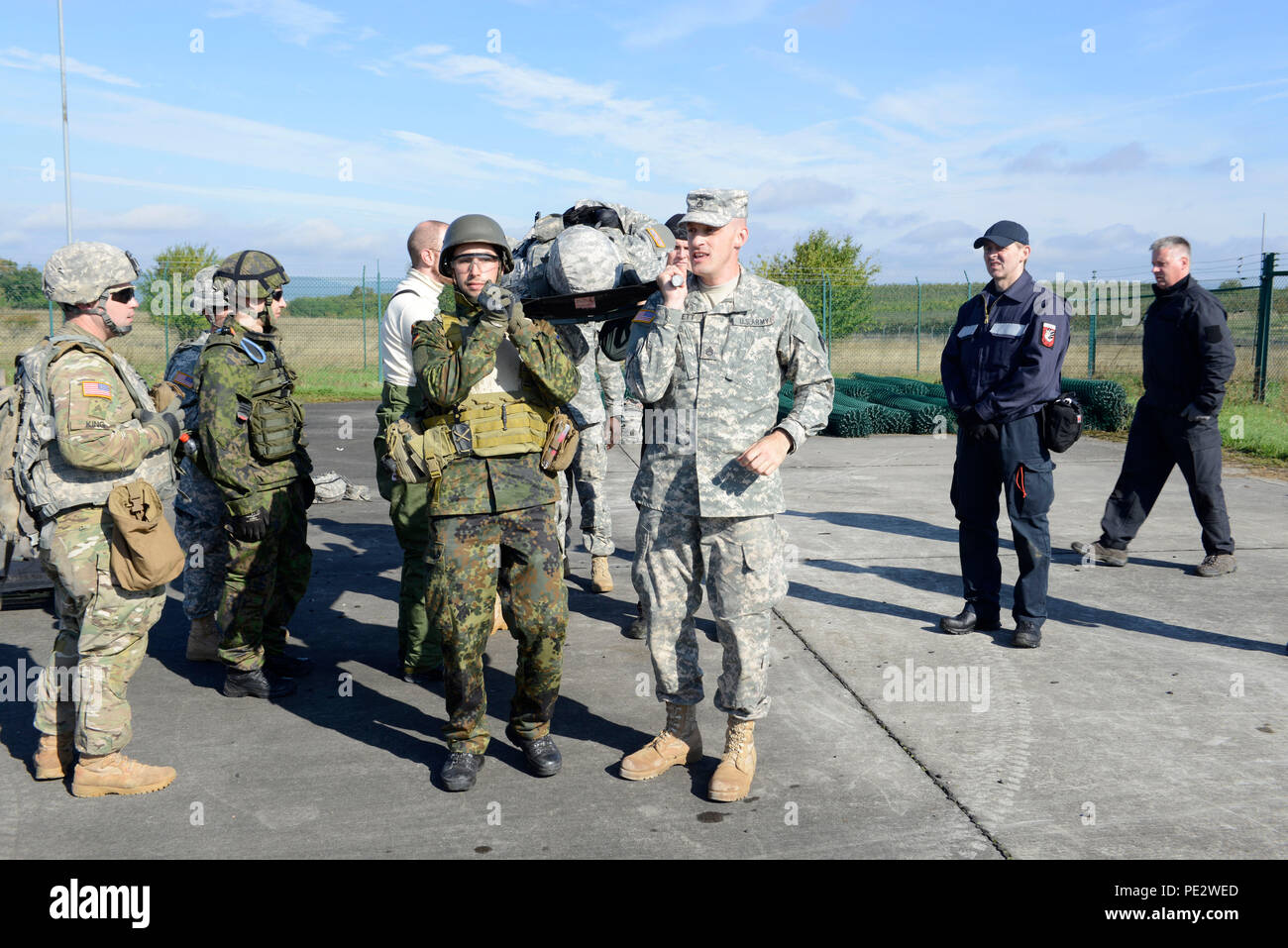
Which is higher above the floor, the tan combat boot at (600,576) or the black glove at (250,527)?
the black glove at (250,527)

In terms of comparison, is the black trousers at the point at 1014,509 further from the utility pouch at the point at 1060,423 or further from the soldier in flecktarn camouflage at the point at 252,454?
the soldier in flecktarn camouflage at the point at 252,454

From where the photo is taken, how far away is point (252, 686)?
4289 mm

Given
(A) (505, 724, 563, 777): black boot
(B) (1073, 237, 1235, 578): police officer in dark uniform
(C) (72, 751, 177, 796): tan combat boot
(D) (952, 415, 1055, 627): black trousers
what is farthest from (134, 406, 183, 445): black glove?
(B) (1073, 237, 1235, 578): police officer in dark uniform

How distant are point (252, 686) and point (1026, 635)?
12.2 feet

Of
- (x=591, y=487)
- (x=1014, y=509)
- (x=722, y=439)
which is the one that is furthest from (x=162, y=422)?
(x=1014, y=509)

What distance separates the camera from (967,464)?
5.14 meters

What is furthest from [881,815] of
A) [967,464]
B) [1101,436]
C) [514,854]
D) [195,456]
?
[1101,436]

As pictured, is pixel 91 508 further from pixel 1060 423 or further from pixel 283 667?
pixel 1060 423

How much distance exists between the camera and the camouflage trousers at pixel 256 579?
166 inches

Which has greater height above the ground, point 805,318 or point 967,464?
point 805,318

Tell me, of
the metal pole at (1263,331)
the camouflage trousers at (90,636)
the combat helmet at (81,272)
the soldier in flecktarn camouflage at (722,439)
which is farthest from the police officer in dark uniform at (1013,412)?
the metal pole at (1263,331)

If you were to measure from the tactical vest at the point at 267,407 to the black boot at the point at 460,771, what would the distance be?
1.61 metres
